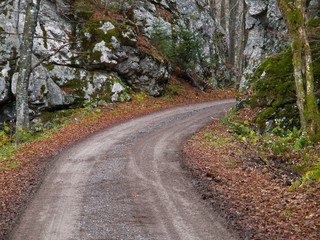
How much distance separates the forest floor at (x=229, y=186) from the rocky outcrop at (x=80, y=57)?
5.03 metres

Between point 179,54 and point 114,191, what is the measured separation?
22074mm

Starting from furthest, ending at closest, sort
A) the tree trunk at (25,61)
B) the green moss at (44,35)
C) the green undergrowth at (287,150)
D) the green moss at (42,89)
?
the green moss at (44,35)
the green moss at (42,89)
the tree trunk at (25,61)
the green undergrowth at (287,150)

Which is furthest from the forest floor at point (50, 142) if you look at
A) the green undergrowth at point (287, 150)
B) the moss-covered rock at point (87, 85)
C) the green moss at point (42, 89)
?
the green undergrowth at point (287, 150)

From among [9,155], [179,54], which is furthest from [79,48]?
[9,155]

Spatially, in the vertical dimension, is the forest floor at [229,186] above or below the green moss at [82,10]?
below

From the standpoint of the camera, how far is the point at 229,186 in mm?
8344

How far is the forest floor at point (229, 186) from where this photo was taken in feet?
20.4

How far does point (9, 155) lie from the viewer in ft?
41.6

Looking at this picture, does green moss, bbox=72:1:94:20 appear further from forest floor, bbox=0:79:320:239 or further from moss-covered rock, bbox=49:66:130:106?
forest floor, bbox=0:79:320:239

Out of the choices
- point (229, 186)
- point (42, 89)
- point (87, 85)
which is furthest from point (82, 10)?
point (229, 186)

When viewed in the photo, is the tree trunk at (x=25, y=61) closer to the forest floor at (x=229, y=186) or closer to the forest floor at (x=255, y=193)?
the forest floor at (x=229, y=186)

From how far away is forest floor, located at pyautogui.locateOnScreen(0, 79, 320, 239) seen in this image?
6211 mm

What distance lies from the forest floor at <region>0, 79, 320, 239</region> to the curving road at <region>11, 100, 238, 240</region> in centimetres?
36

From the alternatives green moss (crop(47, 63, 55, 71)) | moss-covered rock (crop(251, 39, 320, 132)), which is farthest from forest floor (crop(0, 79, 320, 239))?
green moss (crop(47, 63, 55, 71))
